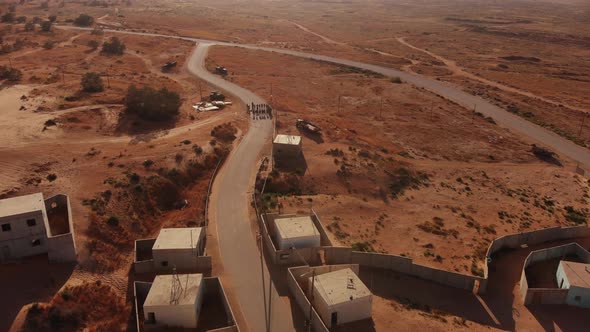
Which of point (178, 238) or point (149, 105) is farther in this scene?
point (149, 105)

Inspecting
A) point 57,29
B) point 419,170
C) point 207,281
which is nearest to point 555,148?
point 419,170

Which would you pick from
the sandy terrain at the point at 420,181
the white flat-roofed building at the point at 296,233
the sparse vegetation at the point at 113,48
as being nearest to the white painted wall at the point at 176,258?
the white flat-roofed building at the point at 296,233

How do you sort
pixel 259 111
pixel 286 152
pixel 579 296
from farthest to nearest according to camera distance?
pixel 259 111 < pixel 286 152 < pixel 579 296

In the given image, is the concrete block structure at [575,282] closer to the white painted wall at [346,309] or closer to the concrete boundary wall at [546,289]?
the concrete boundary wall at [546,289]

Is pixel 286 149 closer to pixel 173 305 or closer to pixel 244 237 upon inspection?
pixel 244 237

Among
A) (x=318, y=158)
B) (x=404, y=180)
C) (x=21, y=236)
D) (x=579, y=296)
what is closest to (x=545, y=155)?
(x=404, y=180)
